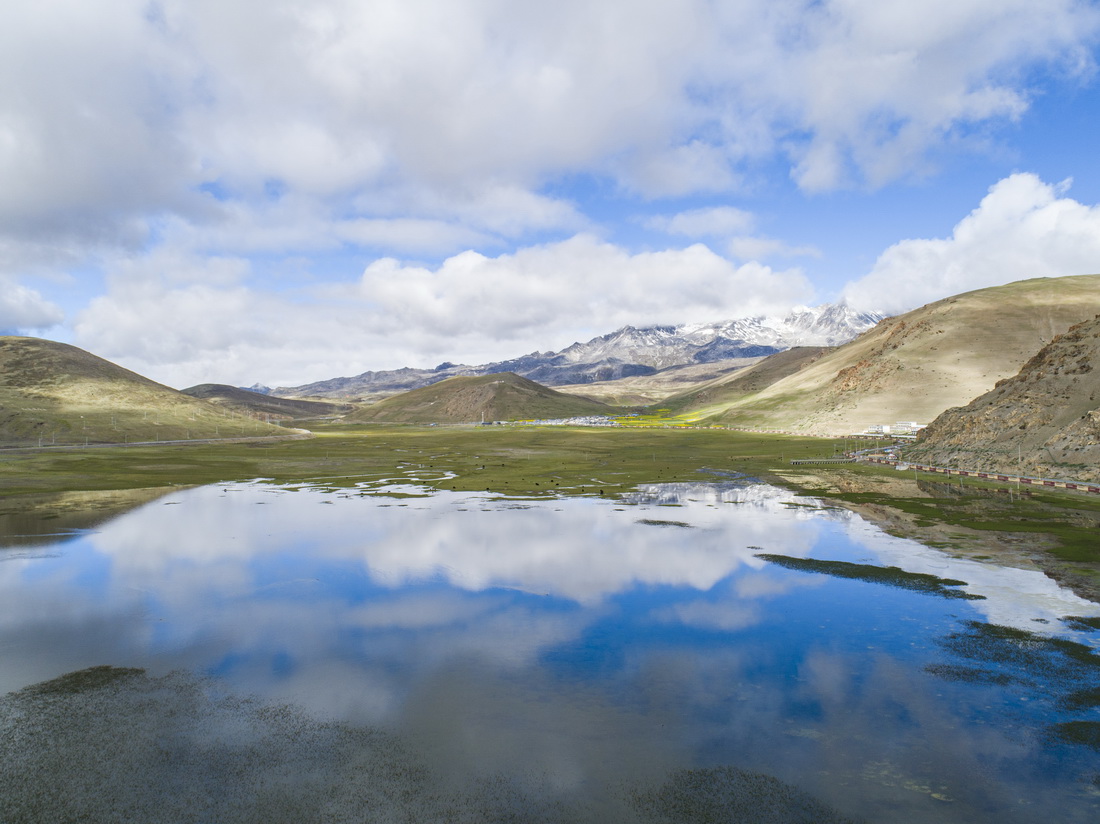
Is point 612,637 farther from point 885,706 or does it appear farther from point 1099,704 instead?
point 1099,704

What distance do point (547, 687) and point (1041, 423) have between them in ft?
263

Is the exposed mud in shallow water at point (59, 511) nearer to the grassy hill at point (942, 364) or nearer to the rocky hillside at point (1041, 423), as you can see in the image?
the rocky hillside at point (1041, 423)

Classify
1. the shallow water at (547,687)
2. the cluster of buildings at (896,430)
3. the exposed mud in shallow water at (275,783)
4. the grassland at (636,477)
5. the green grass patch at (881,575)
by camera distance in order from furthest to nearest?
the cluster of buildings at (896,430), the grassland at (636,477), the green grass patch at (881,575), the shallow water at (547,687), the exposed mud in shallow water at (275,783)

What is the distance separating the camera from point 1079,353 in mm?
77000

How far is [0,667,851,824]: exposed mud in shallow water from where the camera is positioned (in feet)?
40.3

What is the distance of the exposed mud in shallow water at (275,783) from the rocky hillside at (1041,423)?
6686cm

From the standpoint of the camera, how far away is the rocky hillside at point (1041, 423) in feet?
211

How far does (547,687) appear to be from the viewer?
1812 centimetres

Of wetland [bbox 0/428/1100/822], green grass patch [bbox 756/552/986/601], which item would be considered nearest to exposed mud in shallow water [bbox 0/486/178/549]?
wetland [bbox 0/428/1100/822]

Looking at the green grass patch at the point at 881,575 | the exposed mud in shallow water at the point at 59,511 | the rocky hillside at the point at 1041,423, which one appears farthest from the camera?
the rocky hillside at the point at 1041,423

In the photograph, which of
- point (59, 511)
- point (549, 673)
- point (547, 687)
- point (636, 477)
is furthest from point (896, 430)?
point (59, 511)

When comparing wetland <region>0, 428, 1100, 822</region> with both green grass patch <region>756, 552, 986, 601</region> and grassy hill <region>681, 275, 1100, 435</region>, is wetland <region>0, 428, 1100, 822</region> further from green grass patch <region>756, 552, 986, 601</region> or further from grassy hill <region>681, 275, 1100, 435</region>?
grassy hill <region>681, 275, 1100, 435</region>

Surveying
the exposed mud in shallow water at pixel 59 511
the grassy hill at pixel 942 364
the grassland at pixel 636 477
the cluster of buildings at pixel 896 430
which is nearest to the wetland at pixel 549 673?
the exposed mud in shallow water at pixel 59 511

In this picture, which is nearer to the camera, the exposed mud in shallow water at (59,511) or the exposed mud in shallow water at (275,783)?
the exposed mud in shallow water at (275,783)
